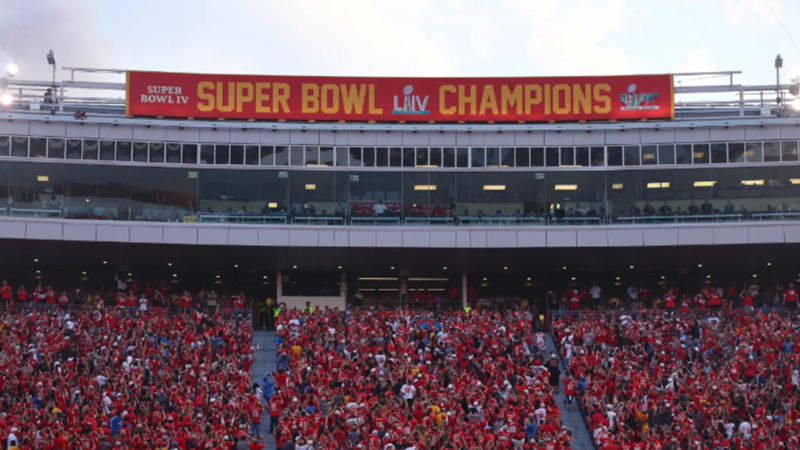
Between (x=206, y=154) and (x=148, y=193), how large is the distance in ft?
9.54

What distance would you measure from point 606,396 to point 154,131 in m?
22.4

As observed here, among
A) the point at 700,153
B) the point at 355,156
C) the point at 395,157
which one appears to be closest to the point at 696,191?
the point at 700,153

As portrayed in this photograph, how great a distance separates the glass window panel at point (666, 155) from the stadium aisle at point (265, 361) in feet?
58.1

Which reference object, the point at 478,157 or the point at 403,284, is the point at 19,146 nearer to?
the point at 403,284

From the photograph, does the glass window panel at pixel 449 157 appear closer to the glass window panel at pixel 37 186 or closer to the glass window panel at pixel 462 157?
the glass window panel at pixel 462 157

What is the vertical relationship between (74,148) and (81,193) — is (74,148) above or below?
Result: above

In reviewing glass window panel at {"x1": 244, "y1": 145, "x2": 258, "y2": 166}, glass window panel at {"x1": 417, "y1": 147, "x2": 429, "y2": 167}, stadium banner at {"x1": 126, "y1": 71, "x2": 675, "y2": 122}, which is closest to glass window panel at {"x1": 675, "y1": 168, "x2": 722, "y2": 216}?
stadium banner at {"x1": 126, "y1": 71, "x2": 675, "y2": 122}

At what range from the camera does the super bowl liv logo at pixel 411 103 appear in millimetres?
43938

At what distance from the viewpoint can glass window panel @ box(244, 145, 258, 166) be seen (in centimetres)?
4197

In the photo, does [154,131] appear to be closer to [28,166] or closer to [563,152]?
[28,166]

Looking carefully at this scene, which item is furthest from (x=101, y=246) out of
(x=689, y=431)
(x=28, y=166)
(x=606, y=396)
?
(x=689, y=431)

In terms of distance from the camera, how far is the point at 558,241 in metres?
41.3

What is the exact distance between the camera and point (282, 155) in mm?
42125

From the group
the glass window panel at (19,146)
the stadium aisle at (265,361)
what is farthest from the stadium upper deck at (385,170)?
the stadium aisle at (265,361)
